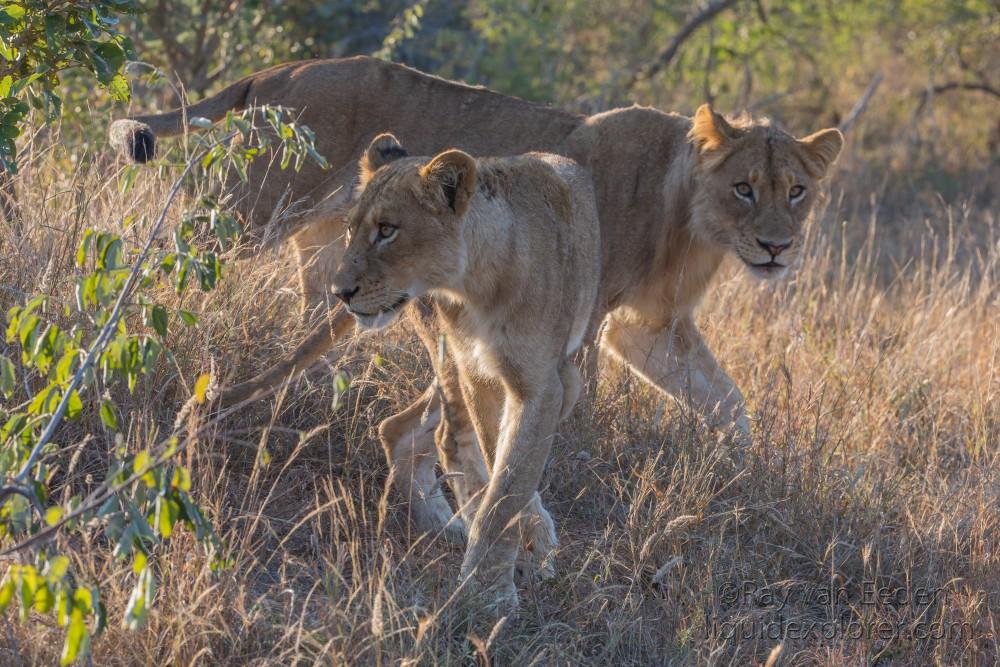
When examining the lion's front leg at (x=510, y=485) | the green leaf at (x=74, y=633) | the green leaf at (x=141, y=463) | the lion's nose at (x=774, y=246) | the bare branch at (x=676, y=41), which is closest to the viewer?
the green leaf at (x=74, y=633)

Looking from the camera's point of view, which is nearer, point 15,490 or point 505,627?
point 15,490

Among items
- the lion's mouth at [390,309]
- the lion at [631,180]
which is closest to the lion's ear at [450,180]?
the lion's mouth at [390,309]

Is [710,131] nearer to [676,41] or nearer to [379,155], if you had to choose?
[379,155]

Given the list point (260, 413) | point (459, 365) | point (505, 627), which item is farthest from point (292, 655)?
point (260, 413)

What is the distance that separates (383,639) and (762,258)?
2338mm

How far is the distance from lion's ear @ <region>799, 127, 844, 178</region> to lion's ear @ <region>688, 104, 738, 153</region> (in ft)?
0.90

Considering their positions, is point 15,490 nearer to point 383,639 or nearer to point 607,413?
point 383,639

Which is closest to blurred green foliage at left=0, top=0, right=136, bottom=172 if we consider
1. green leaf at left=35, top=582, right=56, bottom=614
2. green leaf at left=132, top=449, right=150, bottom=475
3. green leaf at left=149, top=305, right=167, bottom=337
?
green leaf at left=149, top=305, right=167, bottom=337

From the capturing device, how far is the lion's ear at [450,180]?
343 centimetres

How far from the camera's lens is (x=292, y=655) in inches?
118

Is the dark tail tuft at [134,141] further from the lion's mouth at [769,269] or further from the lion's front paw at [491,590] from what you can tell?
the lion's mouth at [769,269]

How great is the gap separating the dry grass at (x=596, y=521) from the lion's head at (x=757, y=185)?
1.75 ft

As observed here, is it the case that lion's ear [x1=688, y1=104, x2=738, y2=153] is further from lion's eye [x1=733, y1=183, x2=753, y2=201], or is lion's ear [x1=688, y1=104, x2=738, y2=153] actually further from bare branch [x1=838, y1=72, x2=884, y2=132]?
bare branch [x1=838, y1=72, x2=884, y2=132]

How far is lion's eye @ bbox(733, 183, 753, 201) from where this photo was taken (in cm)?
479
